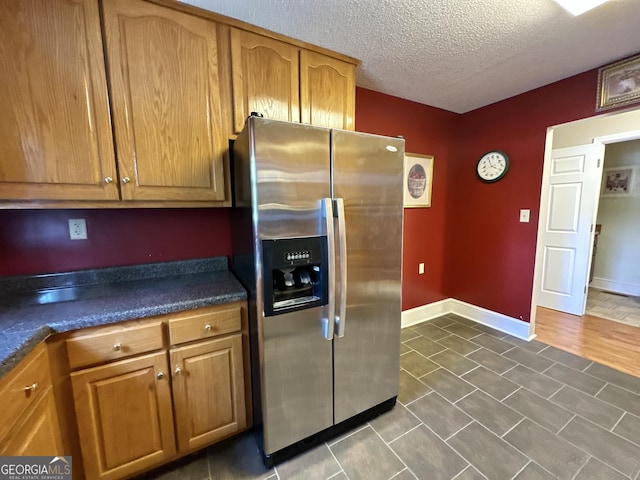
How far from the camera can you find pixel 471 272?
303cm

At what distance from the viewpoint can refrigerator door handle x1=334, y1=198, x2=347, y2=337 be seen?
1312 mm

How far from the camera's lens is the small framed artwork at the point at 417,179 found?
2760 millimetres

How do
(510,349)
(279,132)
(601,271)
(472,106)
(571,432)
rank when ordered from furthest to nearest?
(601,271)
(472,106)
(510,349)
(571,432)
(279,132)

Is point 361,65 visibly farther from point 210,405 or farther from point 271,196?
point 210,405

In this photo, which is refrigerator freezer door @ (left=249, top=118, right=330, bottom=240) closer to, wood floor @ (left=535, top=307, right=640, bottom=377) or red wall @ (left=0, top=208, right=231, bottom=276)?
red wall @ (left=0, top=208, right=231, bottom=276)

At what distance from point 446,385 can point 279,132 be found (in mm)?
2071

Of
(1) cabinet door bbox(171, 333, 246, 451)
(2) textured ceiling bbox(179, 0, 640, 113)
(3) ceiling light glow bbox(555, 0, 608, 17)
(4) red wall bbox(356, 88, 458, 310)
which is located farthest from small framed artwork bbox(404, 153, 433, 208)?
(1) cabinet door bbox(171, 333, 246, 451)

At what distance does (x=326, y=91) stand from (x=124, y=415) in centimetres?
207

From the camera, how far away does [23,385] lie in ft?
2.82

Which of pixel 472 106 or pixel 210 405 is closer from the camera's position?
pixel 210 405

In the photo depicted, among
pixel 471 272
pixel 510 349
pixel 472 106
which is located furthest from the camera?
pixel 471 272

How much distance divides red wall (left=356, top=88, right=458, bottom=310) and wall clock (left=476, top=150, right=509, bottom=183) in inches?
14.1

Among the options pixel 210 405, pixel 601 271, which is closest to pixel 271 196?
pixel 210 405

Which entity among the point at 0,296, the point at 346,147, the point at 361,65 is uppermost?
the point at 361,65
